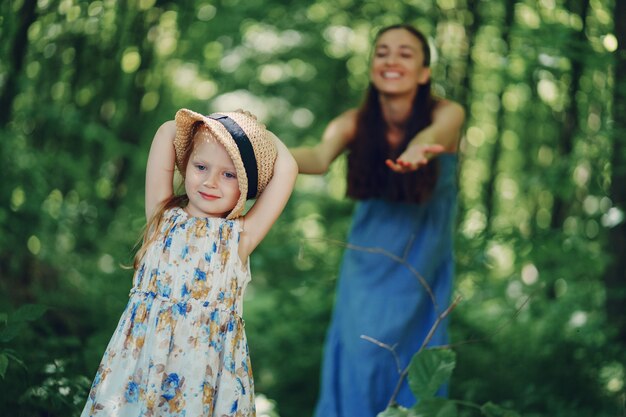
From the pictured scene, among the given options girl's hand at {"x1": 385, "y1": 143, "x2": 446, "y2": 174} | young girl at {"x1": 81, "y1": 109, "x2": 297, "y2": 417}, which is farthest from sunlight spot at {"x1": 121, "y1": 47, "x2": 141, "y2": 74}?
young girl at {"x1": 81, "y1": 109, "x2": 297, "y2": 417}

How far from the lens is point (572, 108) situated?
17.9 ft

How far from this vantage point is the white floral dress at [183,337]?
222 cm

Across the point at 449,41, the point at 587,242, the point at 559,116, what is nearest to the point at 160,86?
the point at 449,41

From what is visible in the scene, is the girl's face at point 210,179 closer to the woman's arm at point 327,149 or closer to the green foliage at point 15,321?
the green foliage at point 15,321

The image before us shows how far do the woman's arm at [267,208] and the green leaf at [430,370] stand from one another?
2.11 ft

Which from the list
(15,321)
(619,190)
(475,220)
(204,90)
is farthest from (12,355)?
(204,90)

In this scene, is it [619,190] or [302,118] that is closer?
[619,190]

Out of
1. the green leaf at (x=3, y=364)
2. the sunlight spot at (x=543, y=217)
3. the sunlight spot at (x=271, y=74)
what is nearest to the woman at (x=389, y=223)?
the green leaf at (x=3, y=364)

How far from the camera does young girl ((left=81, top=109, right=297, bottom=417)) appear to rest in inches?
87.6

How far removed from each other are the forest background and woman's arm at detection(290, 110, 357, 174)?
377mm

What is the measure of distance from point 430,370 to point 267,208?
73 cm

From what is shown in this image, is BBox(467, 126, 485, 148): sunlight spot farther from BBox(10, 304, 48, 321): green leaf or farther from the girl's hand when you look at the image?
BBox(10, 304, 48, 321): green leaf

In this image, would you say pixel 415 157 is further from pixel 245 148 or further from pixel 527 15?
pixel 527 15

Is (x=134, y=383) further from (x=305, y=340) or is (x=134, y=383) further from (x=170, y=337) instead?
(x=305, y=340)
